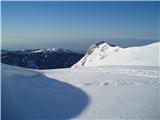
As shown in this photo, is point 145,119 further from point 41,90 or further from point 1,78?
point 1,78

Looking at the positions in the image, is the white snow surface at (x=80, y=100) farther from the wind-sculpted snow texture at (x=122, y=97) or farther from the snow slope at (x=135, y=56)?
the snow slope at (x=135, y=56)

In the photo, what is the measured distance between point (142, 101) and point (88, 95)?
1.94 m

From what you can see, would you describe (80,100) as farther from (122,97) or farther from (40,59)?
(40,59)

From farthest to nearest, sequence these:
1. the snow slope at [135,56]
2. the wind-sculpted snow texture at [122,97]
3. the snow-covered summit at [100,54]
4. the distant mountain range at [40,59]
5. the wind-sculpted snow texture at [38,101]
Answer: the distant mountain range at [40,59]
the snow-covered summit at [100,54]
the snow slope at [135,56]
the wind-sculpted snow texture at [122,97]
the wind-sculpted snow texture at [38,101]

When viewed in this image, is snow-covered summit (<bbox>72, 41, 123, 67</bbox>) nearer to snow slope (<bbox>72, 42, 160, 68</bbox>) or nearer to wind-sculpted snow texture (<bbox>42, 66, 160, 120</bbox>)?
snow slope (<bbox>72, 42, 160, 68</bbox>)

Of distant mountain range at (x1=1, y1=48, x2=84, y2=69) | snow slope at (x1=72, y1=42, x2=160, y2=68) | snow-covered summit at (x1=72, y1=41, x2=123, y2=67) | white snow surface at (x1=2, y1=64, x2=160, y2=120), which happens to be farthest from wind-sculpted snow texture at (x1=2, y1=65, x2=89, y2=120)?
distant mountain range at (x1=1, y1=48, x2=84, y2=69)

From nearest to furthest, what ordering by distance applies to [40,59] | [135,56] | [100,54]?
[135,56] < [100,54] < [40,59]

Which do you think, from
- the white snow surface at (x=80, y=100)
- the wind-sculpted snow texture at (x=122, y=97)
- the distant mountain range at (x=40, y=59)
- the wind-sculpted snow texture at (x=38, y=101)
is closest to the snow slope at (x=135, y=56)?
the wind-sculpted snow texture at (x=122, y=97)

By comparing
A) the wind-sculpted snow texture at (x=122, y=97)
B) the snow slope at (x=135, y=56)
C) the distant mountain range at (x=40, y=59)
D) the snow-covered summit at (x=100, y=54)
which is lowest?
the distant mountain range at (x=40, y=59)


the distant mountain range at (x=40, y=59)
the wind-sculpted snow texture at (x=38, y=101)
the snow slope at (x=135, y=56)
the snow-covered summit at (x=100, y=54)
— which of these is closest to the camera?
the wind-sculpted snow texture at (x=38, y=101)

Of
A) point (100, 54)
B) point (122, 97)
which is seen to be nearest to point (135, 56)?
point (122, 97)

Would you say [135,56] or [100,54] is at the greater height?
[135,56]

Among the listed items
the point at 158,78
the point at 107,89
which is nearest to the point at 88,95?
the point at 107,89

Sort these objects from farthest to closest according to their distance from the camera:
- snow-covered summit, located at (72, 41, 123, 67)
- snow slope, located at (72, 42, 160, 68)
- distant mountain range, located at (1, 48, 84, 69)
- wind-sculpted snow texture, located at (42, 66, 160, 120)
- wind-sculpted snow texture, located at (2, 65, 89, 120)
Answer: distant mountain range, located at (1, 48, 84, 69) → snow-covered summit, located at (72, 41, 123, 67) → snow slope, located at (72, 42, 160, 68) → wind-sculpted snow texture, located at (42, 66, 160, 120) → wind-sculpted snow texture, located at (2, 65, 89, 120)
